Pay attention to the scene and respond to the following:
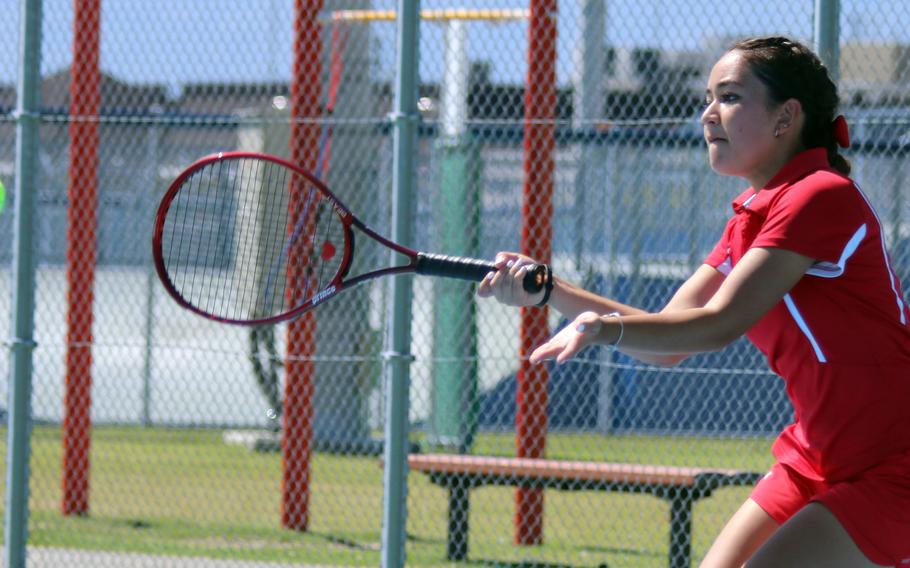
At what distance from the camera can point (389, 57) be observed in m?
7.22

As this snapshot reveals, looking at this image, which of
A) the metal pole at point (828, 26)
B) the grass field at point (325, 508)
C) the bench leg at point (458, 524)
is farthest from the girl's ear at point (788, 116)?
the bench leg at point (458, 524)

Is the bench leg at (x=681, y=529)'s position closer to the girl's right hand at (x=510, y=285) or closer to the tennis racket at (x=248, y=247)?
the tennis racket at (x=248, y=247)

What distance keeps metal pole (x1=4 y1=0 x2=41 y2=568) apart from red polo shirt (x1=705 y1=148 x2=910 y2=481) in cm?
363

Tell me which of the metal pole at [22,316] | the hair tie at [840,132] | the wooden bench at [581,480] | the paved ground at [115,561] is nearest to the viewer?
the hair tie at [840,132]

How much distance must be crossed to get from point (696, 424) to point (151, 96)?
4.04 m

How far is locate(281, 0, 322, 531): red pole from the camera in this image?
23.0 feet

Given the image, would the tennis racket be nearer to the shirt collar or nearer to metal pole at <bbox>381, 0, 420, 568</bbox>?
metal pole at <bbox>381, 0, 420, 568</bbox>

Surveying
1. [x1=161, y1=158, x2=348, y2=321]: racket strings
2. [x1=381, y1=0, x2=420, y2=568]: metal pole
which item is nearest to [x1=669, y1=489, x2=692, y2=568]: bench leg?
[x1=381, y1=0, x2=420, y2=568]: metal pole

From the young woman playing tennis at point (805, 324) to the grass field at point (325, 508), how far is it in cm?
341

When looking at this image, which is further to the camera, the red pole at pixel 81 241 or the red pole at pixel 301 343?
the red pole at pixel 81 241

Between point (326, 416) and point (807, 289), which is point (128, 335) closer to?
point (326, 416)

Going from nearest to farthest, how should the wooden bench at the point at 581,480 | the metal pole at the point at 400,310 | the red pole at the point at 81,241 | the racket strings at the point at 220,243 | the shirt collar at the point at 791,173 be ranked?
the shirt collar at the point at 791,173, the racket strings at the point at 220,243, the metal pole at the point at 400,310, the wooden bench at the point at 581,480, the red pole at the point at 81,241

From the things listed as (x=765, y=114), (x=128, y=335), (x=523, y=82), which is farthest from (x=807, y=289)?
(x=128, y=335)

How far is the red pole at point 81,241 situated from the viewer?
720 cm
